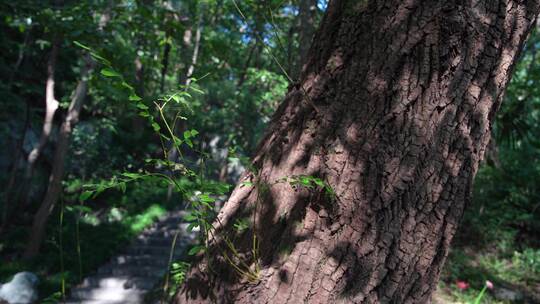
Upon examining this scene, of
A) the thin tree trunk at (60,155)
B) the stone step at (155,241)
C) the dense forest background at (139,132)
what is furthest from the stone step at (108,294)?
the stone step at (155,241)

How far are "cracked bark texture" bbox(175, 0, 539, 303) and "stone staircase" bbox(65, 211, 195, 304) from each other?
583cm

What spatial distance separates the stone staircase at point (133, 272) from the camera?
7172 millimetres

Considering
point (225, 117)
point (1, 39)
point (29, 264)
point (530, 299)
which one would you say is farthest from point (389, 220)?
point (225, 117)

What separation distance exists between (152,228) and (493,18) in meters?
10.2

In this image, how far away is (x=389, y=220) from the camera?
1.03 meters

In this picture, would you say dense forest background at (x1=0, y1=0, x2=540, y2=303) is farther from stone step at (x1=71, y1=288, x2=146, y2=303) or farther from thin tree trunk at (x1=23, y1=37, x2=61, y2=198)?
stone step at (x1=71, y1=288, x2=146, y2=303)

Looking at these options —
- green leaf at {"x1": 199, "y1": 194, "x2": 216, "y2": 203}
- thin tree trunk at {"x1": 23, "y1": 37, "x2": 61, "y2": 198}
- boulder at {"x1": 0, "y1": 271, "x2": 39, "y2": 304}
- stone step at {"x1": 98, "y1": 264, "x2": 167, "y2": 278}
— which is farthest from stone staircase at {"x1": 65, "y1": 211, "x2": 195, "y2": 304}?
green leaf at {"x1": 199, "y1": 194, "x2": 216, "y2": 203}

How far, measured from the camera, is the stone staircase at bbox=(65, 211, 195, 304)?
7.17 metres

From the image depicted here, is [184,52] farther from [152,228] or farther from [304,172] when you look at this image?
[304,172]

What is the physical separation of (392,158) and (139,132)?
14.4 meters

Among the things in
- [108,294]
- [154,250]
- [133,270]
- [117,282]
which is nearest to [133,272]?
[133,270]

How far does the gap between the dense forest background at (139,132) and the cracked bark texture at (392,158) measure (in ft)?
0.94

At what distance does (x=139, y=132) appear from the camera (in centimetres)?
1454

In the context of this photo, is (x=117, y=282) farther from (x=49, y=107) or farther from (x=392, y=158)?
(x=392, y=158)
